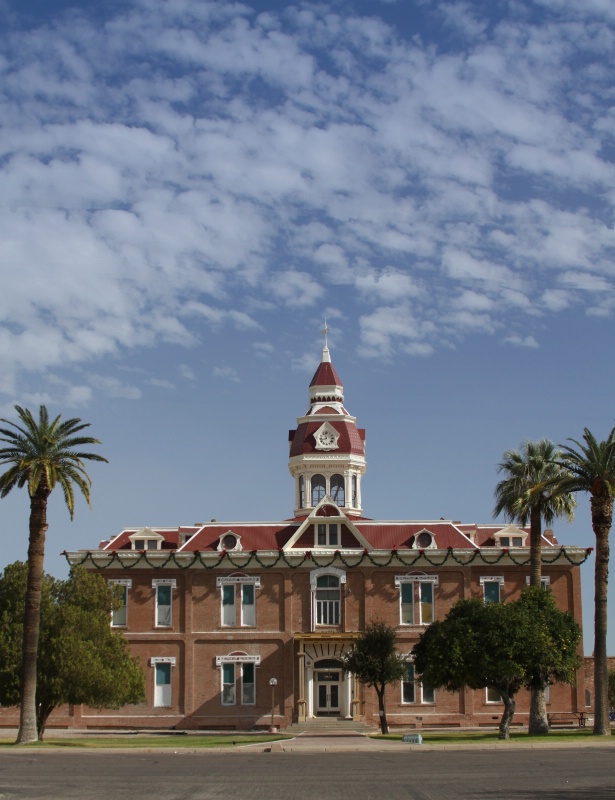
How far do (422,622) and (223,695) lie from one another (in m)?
12.5

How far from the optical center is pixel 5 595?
51.5 metres

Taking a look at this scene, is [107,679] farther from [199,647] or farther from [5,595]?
[199,647]

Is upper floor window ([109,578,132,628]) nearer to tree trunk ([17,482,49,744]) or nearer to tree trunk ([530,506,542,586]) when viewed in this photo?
tree trunk ([17,482,49,744])

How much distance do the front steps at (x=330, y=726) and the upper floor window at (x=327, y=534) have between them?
1037cm

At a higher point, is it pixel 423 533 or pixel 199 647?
pixel 423 533

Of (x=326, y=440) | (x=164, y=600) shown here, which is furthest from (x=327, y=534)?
(x=164, y=600)

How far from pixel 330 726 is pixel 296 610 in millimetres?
7366

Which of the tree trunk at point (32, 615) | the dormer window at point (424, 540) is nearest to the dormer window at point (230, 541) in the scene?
the dormer window at point (424, 540)

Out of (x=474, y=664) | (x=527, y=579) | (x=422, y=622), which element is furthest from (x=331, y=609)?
(x=474, y=664)

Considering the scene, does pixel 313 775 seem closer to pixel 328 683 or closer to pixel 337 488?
pixel 328 683

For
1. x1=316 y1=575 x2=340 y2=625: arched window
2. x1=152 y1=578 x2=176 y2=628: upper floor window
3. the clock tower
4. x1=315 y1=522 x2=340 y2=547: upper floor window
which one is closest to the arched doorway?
x1=316 y1=575 x2=340 y2=625: arched window

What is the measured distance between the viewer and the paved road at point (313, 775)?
26328 mm

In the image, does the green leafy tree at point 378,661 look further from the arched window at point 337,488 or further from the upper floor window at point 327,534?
the arched window at point 337,488

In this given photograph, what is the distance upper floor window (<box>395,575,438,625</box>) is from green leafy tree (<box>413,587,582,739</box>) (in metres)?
12.1
